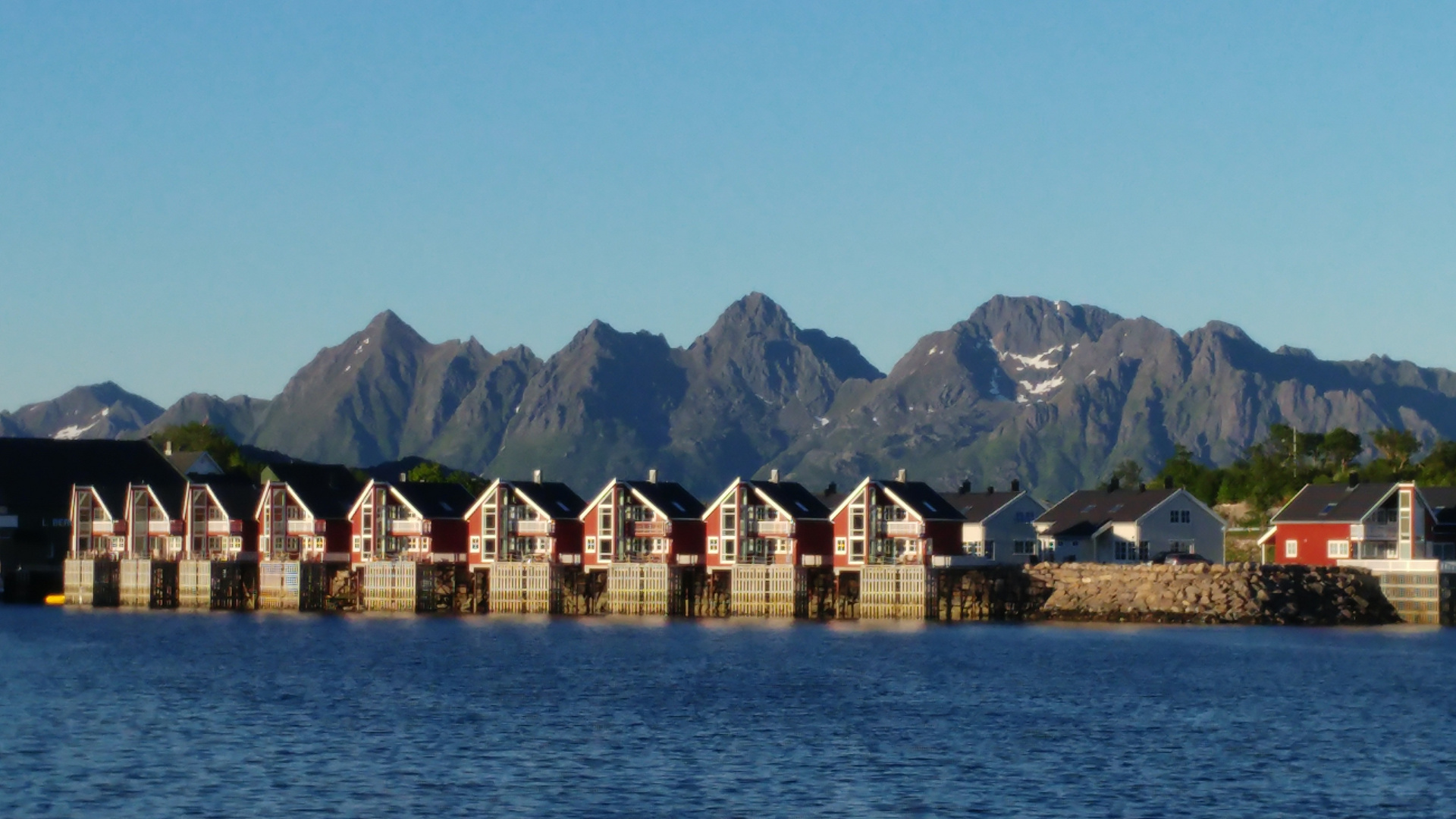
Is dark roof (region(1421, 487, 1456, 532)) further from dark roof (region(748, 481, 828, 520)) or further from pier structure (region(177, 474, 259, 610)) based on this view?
pier structure (region(177, 474, 259, 610))

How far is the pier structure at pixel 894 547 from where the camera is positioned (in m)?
117

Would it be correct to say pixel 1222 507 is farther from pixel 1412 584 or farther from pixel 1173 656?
pixel 1173 656

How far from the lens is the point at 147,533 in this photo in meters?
146

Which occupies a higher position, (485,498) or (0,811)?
(485,498)

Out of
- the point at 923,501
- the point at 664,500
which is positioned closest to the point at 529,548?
the point at 664,500

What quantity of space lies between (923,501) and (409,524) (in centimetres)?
3470

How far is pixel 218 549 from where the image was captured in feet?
464

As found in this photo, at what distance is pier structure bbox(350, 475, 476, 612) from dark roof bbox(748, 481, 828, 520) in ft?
69.3

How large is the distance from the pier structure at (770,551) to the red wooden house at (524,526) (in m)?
10.00

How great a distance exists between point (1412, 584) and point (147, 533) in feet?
289

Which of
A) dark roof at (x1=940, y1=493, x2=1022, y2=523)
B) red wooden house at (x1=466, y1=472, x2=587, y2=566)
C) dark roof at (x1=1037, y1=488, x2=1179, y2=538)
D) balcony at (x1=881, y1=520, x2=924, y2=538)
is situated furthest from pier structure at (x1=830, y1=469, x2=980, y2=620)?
red wooden house at (x1=466, y1=472, x2=587, y2=566)

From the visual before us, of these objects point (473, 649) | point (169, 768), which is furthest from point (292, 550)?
point (169, 768)

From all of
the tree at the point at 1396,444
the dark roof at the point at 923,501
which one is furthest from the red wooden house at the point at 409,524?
the tree at the point at 1396,444

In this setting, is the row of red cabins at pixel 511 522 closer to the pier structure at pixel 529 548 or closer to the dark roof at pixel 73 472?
the pier structure at pixel 529 548
